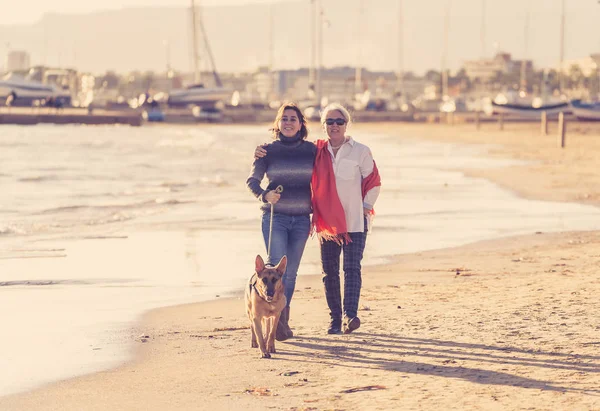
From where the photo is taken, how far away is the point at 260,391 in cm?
684

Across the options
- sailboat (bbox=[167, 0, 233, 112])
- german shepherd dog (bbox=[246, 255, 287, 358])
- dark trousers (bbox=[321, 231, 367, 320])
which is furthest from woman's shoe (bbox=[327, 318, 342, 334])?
sailboat (bbox=[167, 0, 233, 112])

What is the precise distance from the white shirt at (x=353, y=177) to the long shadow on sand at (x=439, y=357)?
831 millimetres

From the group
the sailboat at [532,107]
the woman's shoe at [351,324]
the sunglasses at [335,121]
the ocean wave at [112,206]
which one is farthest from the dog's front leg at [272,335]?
the sailboat at [532,107]

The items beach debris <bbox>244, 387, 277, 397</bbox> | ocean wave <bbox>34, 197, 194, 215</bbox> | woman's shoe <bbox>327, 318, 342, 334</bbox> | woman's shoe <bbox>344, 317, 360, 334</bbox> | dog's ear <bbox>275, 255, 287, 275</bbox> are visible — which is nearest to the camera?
beach debris <bbox>244, 387, 277, 397</bbox>

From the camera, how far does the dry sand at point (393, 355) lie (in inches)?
259

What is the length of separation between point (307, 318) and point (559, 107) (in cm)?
8719

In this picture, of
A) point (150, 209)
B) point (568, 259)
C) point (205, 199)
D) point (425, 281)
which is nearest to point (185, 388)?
point (425, 281)

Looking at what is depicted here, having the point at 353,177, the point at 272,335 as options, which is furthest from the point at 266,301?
the point at 353,177

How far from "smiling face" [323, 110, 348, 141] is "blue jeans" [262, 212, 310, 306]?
2.05 feet

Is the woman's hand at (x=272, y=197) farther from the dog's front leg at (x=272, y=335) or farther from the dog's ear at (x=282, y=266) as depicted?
the dog's front leg at (x=272, y=335)

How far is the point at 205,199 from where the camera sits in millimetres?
23703

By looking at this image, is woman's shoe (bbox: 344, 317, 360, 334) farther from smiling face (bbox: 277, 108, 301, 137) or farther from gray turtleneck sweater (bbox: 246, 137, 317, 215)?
smiling face (bbox: 277, 108, 301, 137)

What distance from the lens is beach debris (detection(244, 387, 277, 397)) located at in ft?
22.2

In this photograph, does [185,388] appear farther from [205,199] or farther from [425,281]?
[205,199]
